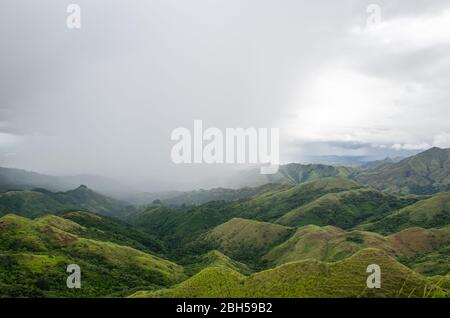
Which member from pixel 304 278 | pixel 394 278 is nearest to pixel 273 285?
pixel 304 278
